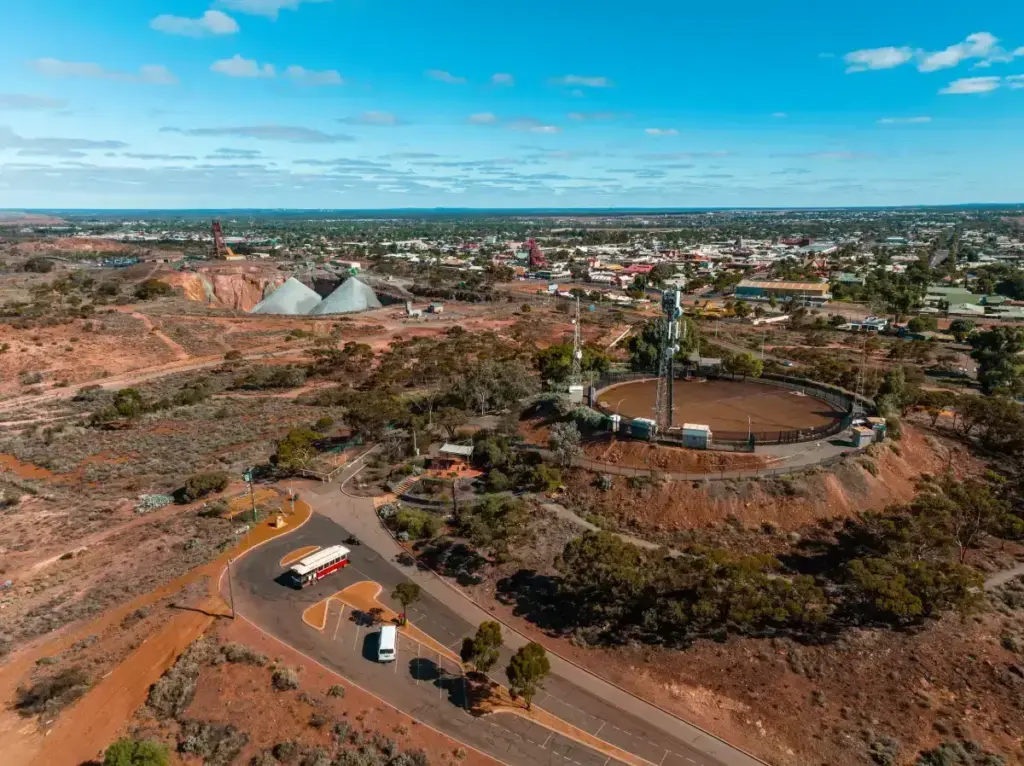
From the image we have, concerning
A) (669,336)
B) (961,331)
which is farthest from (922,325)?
(669,336)

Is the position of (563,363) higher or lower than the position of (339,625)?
higher

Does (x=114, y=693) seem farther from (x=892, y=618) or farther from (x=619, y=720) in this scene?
(x=892, y=618)

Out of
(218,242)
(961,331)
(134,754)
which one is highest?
(218,242)

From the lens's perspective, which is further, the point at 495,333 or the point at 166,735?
the point at 495,333

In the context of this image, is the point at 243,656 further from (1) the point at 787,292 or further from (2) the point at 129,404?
(1) the point at 787,292

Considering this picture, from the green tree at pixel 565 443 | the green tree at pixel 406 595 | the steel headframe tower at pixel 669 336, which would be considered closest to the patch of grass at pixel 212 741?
the green tree at pixel 406 595

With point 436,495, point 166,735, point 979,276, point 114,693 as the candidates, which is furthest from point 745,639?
point 979,276

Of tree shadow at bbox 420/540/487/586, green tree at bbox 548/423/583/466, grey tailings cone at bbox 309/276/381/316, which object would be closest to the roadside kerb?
tree shadow at bbox 420/540/487/586
